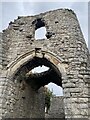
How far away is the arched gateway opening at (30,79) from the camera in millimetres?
7566

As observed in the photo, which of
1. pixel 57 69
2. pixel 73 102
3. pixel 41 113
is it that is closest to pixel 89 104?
pixel 73 102

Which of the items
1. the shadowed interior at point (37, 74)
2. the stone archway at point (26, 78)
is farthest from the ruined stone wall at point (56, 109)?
the stone archway at point (26, 78)

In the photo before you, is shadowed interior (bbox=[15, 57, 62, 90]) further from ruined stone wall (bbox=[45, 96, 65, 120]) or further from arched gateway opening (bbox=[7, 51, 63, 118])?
ruined stone wall (bbox=[45, 96, 65, 120])

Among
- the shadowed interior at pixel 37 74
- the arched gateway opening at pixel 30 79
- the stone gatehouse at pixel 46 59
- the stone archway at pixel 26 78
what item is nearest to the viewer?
the stone gatehouse at pixel 46 59

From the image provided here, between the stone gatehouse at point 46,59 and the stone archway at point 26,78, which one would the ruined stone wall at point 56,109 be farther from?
the stone gatehouse at point 46,59

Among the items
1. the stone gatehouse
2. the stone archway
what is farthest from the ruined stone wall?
the stone gatehouse

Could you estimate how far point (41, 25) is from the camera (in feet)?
28.3

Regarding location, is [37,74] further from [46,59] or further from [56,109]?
[56,109]

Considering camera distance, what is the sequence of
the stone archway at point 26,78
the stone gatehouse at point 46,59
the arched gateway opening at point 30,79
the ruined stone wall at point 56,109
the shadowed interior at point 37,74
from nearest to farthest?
the stone gatehouse at point 46,59
the stone archway at point 26,78
the arched gateway opening at point 30,79
the shadowed interior at point 37,74
the ruined stone wall at point 56,109

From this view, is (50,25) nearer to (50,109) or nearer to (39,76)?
(39,76)

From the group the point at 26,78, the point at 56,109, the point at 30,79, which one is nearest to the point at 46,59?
the point at 26,78

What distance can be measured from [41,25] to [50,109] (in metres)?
9.44

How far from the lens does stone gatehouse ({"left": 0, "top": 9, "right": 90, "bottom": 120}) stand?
6.72 metres

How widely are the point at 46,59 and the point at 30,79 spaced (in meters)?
2.09
